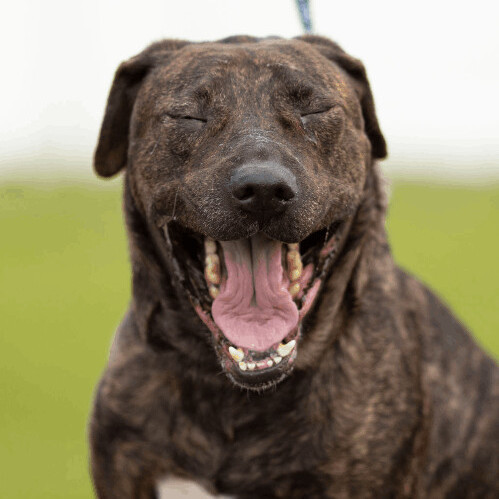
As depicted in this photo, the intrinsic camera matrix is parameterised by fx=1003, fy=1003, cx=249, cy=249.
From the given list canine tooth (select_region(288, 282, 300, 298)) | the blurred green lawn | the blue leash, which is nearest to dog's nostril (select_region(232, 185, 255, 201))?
canine tooth (select_region(288, 282, 300, 298))

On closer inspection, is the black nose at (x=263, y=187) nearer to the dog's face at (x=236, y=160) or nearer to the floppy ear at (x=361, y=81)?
the dog's face at (x=236, y=160)

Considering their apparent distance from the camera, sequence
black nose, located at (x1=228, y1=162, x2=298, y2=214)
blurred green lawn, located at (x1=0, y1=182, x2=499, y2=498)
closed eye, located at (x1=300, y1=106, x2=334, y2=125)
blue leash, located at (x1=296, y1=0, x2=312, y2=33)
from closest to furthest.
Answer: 1. black nose, located at (x1=228, y1=162, x2=298, y2=214)
2. closed eye, located at (x1=300, y1=106, x2=334, y2=125)
3. blue leash, located at (x1=296, y1=0, x2=312, y2=33)
4. blurred green lawn, located at (x1=0, y1=182, x2=499, y2=498)

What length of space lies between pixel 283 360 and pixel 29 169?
14.7 metres

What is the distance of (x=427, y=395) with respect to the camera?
387cm

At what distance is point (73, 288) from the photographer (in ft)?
35.7

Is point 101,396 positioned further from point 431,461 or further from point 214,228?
point 431,461

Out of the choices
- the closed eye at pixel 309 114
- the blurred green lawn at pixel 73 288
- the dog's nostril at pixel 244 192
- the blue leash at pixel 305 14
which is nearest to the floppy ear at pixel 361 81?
the blue leash at pixel 305 14

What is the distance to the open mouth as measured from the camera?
3.40 metres

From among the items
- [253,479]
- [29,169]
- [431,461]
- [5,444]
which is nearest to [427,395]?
[431,461]

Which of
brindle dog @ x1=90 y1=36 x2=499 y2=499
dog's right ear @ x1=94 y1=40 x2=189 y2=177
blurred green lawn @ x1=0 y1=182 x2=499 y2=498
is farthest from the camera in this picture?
blurred green lawn @ x1=0 y1=182 x2=499 y2=498

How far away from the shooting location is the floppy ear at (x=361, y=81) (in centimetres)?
381

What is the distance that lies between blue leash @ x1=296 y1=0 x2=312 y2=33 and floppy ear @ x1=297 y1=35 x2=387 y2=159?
0.85ft

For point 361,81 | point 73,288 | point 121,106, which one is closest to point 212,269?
point 121,106

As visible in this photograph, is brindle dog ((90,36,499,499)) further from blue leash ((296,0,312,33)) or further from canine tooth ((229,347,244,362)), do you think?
blue leash ((296,0,312,33))
